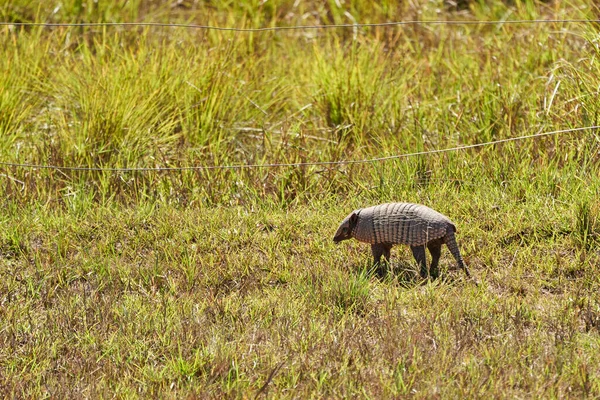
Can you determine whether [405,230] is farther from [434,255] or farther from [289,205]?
[289,205]

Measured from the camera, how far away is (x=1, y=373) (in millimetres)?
4301

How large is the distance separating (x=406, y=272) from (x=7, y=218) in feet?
7.88

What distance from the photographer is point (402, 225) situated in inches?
192

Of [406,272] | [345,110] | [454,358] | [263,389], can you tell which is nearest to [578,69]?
[345,110]

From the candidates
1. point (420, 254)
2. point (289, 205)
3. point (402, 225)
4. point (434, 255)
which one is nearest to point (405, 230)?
point (402, 225)

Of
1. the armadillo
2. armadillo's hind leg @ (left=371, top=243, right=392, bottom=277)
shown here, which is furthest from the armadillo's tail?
armadillo's hind leg @ (left=371, top=243, right=392, bottom=277)

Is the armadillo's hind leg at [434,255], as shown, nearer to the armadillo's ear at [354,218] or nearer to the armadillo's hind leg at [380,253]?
the armadillo's hind leg at [380,253]

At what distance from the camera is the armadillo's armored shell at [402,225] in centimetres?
483

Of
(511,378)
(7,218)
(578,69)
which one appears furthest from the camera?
(578,69)

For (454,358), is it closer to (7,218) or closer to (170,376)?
(170,376)

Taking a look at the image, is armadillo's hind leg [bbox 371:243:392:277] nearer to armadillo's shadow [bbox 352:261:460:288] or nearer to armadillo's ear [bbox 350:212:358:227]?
armadillo's shadow [bbox 352:261:460:288]

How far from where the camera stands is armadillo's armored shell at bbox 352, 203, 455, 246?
483 centimetres

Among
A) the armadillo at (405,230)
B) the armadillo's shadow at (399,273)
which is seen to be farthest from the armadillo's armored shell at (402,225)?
the armadillo's shadow at (399,273)

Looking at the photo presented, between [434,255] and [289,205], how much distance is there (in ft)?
4.31
